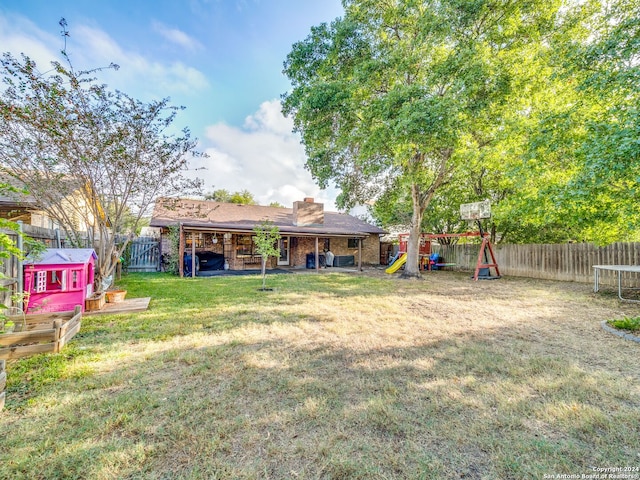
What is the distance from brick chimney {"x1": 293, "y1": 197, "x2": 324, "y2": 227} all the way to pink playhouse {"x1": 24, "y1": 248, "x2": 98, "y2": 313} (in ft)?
38.6

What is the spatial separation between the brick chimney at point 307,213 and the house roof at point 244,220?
398 millimetres

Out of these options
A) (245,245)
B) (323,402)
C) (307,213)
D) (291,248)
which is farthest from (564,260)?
(245,245)

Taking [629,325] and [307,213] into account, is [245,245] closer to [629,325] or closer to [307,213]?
[307,213]

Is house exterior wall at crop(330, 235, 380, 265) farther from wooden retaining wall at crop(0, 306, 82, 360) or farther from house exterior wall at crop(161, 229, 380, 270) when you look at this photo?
wooden retaining wall at crop(0, 306, 82, 360)

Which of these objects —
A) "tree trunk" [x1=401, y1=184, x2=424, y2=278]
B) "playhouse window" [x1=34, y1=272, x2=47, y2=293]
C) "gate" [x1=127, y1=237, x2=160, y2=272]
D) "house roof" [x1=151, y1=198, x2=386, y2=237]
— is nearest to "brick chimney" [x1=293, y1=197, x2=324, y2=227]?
"house roof" [x1=151, y1=198, x2=386, y2=237]

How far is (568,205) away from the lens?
Result: 21.7 ft

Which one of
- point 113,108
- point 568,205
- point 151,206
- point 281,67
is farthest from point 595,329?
point 281,67

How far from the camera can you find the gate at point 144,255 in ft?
44.1

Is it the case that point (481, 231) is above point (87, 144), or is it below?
below

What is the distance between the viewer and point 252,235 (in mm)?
13883

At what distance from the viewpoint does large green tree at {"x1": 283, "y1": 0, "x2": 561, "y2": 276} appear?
862 cm

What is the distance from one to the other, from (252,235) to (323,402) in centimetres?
1201

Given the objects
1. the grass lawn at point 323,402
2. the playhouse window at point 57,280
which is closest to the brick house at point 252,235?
the playhouse window at point 57,280

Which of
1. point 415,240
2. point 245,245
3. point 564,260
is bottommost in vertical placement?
point 564,260
